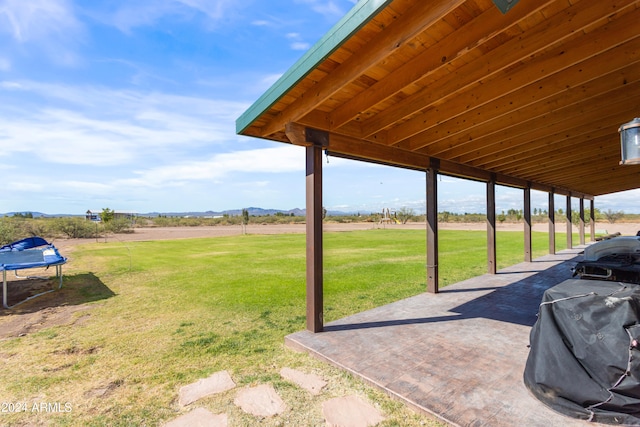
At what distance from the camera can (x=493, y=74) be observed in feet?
8.91

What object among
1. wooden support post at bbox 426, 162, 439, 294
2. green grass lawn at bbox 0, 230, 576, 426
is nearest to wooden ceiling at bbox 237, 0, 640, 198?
wooden support post at bbox 426, 162, 439, 294

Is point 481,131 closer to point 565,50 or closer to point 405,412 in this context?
point 565,50

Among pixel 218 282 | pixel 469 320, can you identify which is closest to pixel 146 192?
pixel 218 282

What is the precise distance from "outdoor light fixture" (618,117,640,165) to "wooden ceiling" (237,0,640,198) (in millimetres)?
639

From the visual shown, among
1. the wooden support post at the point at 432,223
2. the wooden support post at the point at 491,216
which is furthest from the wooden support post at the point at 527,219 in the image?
the wooden support post at the point at 432,223

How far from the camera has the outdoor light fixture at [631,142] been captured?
87.8 inches

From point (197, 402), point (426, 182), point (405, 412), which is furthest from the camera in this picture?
point (426, 182)

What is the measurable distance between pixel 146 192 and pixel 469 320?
39215mm

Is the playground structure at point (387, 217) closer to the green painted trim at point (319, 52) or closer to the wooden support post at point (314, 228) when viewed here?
the wooden support post at point (314, 228)

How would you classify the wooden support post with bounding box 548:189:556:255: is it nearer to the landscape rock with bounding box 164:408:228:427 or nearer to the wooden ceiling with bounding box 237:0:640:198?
the wooden ceiling with bounding box 237:0:640:198

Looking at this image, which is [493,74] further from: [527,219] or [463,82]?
[527,219]

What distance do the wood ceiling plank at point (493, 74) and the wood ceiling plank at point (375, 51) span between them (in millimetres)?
1011

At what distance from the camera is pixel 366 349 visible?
3.07 meters

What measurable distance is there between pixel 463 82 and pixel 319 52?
1.50 meters
